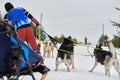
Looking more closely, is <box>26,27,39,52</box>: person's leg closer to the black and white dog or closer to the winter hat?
the winter hat

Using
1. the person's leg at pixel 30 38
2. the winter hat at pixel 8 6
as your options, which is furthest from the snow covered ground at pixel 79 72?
the winter hat at pixel 8 6

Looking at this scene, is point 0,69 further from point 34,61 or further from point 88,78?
point 88,78

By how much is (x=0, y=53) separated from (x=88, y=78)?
8.18m

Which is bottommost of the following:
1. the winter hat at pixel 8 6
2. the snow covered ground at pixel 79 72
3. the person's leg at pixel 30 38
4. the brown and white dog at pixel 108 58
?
the snow covered ground at pixel 79 72

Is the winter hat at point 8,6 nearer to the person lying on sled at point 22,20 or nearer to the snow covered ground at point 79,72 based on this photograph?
the person lying on sled at point 22,20

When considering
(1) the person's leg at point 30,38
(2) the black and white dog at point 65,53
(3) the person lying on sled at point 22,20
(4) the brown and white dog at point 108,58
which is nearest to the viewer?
→ (3) the person lying on sled at point 22,20

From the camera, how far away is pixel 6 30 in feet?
23.1

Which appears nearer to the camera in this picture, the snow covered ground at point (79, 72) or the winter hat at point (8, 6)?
the winter hat at point (8, 6)

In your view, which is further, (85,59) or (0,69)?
(85,59)

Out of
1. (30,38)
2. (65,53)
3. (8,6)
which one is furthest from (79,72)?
(8,6)

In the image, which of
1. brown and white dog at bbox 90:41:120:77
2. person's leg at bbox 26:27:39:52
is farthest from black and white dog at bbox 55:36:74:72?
person's leg at bbox 26:27:39:52

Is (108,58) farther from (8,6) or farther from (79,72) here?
(8,6)

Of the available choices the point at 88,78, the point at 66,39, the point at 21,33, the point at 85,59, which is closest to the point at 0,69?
the point at 21,33

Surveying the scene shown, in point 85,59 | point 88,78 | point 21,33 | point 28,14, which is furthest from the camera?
point 85,59
